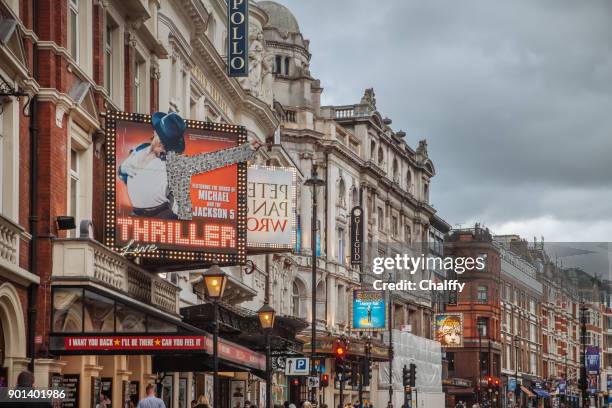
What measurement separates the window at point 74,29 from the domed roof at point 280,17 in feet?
195

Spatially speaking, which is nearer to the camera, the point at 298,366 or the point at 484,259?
the point at 298,366

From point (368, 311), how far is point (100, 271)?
59656mm

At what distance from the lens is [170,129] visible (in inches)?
1286

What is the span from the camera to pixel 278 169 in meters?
42.0

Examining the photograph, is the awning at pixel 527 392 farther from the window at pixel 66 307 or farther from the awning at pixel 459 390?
the window at pixel 66 307

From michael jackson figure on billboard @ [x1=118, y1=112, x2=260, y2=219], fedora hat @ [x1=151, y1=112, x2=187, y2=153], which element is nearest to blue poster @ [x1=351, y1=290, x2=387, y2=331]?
michael jackson figure on billboard @ [x1=118, y1=112, x2=260, y2=219]

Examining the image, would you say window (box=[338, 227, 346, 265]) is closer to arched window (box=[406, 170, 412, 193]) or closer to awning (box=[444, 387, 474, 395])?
arched window (box=[406, 170, 412, 193])

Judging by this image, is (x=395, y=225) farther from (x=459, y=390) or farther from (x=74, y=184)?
(x=74, y=184)

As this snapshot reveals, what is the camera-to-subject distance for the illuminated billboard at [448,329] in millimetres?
116562

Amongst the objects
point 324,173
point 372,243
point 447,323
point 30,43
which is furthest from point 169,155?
point 447,323

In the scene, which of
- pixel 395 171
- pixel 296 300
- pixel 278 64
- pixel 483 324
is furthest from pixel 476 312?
pixel 296 300

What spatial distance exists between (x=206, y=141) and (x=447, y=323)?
85.0 meters

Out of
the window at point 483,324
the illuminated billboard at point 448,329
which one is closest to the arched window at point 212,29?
the illuminated billboard at point 448,329

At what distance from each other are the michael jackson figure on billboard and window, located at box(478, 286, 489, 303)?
323 feet
